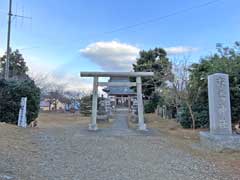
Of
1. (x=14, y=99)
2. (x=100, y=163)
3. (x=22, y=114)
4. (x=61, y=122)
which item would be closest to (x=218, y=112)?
(x=100, y=163)

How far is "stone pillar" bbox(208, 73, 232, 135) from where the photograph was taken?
7.99m

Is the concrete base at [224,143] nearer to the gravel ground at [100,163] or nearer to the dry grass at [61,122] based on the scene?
the gravel ground at [100,163]

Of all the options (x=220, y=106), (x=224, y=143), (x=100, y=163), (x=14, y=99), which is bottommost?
(x=100, y=163)

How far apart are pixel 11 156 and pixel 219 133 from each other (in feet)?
18.7

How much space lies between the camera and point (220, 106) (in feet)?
26.8

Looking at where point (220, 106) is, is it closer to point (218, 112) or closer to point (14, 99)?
point (218, 112)

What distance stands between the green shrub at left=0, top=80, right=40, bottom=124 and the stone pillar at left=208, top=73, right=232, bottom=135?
25.7 ft

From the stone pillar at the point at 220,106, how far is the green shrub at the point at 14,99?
7.83m

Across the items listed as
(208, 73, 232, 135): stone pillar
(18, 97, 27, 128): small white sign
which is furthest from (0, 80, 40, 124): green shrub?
(208, 73, 232, 135): stone pillar

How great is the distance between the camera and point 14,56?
30.6m

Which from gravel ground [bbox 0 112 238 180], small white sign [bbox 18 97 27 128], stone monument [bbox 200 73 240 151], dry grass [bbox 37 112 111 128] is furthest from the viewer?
dry grass [bbox 37 112 111 128]

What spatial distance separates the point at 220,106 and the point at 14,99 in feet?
27.9

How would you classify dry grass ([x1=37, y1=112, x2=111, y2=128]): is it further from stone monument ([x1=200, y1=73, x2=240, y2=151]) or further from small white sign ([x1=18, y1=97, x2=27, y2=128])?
stone monument ([x1=200, y1=73, x2=240, y2=151])

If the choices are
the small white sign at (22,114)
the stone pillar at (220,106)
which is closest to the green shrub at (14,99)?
the small white sign at (22,114)
